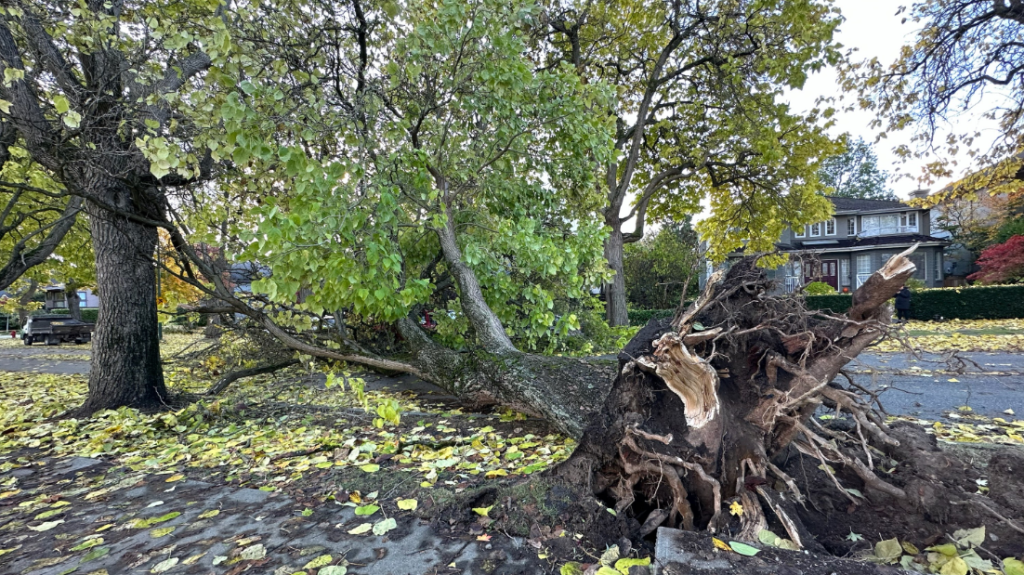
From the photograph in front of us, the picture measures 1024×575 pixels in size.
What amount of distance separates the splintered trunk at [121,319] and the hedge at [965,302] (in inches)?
689

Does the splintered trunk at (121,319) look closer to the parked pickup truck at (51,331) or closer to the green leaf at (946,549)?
the green leaf at (946,549)

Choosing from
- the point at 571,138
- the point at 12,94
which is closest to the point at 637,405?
the point at 571,138

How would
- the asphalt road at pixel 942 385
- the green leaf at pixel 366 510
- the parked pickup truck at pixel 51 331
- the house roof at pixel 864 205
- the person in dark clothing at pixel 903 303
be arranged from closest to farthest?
1. the green leaf at pixel 366 510
2. the asphalt road at pixel 942 385
3. the person in dark clothing at pixel 903 303
4. the parked pickup truck at pixel 51 331
5. the house roof at pixel 864 205

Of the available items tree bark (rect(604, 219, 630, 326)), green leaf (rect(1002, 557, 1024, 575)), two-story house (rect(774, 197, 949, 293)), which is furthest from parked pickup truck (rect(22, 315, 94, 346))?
two-story house (rect(774, 197, 949, 293))

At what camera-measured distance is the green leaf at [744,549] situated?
1671mm

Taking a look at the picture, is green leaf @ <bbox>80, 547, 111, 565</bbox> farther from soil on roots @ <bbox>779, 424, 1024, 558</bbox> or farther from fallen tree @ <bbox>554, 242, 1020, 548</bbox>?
soil on roots @ <bbox>779, 424, 1024, 558</bbox>

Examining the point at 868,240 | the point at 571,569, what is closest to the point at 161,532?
the point at 571,569

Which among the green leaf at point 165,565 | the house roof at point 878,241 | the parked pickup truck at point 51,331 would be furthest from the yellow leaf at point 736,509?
the house roof at point 878,241

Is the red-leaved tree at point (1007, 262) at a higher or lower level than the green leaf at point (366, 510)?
higher

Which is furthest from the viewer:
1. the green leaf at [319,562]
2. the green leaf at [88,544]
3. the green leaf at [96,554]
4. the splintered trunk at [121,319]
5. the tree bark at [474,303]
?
the splintered trunk at [121,319]

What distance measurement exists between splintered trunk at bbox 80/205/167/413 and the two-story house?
28013 mm

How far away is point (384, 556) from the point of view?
2.04 meters

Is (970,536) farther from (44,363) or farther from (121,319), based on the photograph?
(44,363)

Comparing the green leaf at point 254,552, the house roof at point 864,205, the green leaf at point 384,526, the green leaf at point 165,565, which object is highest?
the house roof at point 864,205
